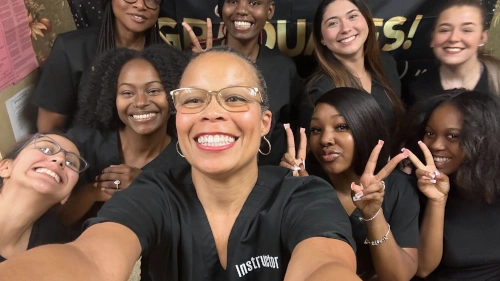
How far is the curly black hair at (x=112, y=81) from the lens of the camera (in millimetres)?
Answer: 1570

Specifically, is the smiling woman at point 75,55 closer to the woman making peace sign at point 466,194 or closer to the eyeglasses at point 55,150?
the eyeglasses at point 55,150

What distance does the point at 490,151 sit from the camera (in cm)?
148

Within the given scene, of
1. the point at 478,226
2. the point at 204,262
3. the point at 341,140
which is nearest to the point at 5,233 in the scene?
the point at 204,262

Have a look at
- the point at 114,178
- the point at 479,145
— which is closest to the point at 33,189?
the point at 114,178

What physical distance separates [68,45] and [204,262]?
1.25 meters

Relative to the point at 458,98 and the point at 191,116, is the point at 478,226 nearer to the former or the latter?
the point at 458,98

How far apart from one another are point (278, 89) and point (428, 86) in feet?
2.36

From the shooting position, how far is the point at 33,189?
1282 millimetres

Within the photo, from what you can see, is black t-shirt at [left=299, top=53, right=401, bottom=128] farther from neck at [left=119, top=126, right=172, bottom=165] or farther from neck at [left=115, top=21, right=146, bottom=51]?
neck at [left=115, top=21, right=146, bottom=51]

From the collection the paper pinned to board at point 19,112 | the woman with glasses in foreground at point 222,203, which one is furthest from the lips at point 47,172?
the paper pinned to board at point 19,112

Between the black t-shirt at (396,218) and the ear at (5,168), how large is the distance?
110 cm

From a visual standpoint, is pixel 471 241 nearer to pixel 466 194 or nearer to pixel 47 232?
pixel 466 194

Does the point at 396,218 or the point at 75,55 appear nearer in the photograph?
the point at 396,218

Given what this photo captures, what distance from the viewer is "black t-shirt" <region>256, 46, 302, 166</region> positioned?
6.15 feet
